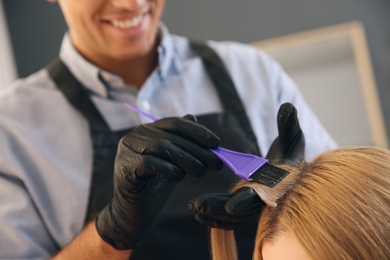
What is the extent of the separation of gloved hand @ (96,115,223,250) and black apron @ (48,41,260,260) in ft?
0.79

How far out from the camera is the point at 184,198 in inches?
59.2

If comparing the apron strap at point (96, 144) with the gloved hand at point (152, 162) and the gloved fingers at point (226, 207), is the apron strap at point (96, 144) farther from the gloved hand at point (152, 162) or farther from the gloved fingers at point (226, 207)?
the gloved fingers at point (226, 207)

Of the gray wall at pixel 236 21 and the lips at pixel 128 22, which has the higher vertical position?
the lips at pixel 128 22

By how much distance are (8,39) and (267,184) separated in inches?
140

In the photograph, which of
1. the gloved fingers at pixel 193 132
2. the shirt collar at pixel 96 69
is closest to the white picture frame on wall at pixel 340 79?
the shirt collar at pixel 96 69

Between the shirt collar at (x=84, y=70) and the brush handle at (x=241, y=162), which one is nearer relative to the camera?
the brush handle at (x=241, y=162)

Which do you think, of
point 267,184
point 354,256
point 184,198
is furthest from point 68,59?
point 354,256

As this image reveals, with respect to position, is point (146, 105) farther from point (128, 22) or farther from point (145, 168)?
point (145, 168)

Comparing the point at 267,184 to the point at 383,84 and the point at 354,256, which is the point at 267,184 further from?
the point at 383,84

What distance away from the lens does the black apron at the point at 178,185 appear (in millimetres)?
1472

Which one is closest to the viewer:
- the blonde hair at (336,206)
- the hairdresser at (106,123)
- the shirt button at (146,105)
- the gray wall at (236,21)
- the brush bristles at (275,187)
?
the blonde hair at (336,206)

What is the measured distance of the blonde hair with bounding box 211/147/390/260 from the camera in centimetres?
94

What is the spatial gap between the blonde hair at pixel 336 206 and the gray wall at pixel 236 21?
119 inches

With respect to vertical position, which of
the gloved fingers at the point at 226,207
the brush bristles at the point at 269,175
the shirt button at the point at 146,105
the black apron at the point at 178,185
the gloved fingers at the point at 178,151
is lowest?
the black apron at the point at 178,185
